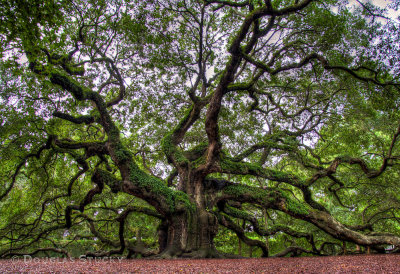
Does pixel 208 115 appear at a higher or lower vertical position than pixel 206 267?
higher

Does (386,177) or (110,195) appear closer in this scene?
(386,177)

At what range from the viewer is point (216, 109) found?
21.5ft

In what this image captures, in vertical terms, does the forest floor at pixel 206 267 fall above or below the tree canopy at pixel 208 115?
below

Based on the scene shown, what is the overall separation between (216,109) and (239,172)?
284cm

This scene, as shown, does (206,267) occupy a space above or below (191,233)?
below

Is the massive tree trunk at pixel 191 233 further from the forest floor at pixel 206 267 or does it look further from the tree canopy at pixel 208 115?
the forest floor at pixel 206 267

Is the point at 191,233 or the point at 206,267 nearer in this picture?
the point at 206,267

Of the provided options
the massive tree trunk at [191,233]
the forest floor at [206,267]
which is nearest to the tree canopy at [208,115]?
the massive tree trunk at [191,233]

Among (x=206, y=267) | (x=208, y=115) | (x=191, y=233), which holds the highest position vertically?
(x=208, y=115)

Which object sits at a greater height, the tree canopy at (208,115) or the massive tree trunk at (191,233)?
the tree canopy at (208,115)

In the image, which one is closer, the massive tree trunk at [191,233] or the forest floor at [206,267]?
the forest floor at [206,267]

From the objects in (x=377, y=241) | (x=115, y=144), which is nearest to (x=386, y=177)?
(x=377, y=241)

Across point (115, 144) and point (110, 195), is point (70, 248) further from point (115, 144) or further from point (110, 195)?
point (115, 144)

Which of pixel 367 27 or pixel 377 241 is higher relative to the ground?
pixel 367 27
